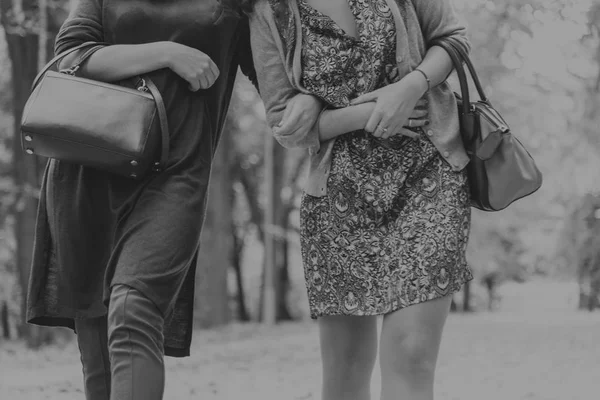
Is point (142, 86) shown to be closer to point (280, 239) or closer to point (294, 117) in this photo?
point (294, 117)

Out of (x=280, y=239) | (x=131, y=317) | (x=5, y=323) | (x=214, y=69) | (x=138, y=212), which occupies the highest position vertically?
(x=214, y=69)

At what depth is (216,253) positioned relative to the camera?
58.5 feet

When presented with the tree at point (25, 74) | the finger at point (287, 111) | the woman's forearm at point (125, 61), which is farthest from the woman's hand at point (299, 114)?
the tree at point (25, 74)

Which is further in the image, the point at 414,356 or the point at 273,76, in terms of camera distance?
the point at 273,76

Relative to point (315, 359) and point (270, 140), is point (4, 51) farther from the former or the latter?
point (315, 359)

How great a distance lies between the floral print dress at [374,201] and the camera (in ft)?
10.1

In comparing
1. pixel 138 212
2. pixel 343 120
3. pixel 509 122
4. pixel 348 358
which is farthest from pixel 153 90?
pixel 509 122

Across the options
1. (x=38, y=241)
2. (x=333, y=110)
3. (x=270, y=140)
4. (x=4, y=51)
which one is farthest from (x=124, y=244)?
(x=270, y=140)

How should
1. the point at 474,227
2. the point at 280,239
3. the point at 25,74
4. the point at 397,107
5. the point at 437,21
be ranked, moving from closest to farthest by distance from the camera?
the point at 397,107, the point at 437,21, the point at 25,74, the point at 280,239, the point at 474,227

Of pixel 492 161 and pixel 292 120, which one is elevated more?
pixel 292 120

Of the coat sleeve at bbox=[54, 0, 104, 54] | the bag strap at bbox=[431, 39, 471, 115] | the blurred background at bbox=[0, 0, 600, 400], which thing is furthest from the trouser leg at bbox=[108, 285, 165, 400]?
the blurred background at bbox=[0, 0, 600, 400]

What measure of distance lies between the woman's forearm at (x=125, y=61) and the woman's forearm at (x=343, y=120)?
57 cm

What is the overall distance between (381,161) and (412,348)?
25.3 inches

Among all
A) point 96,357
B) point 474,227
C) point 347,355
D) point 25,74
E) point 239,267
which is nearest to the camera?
point 347,355
